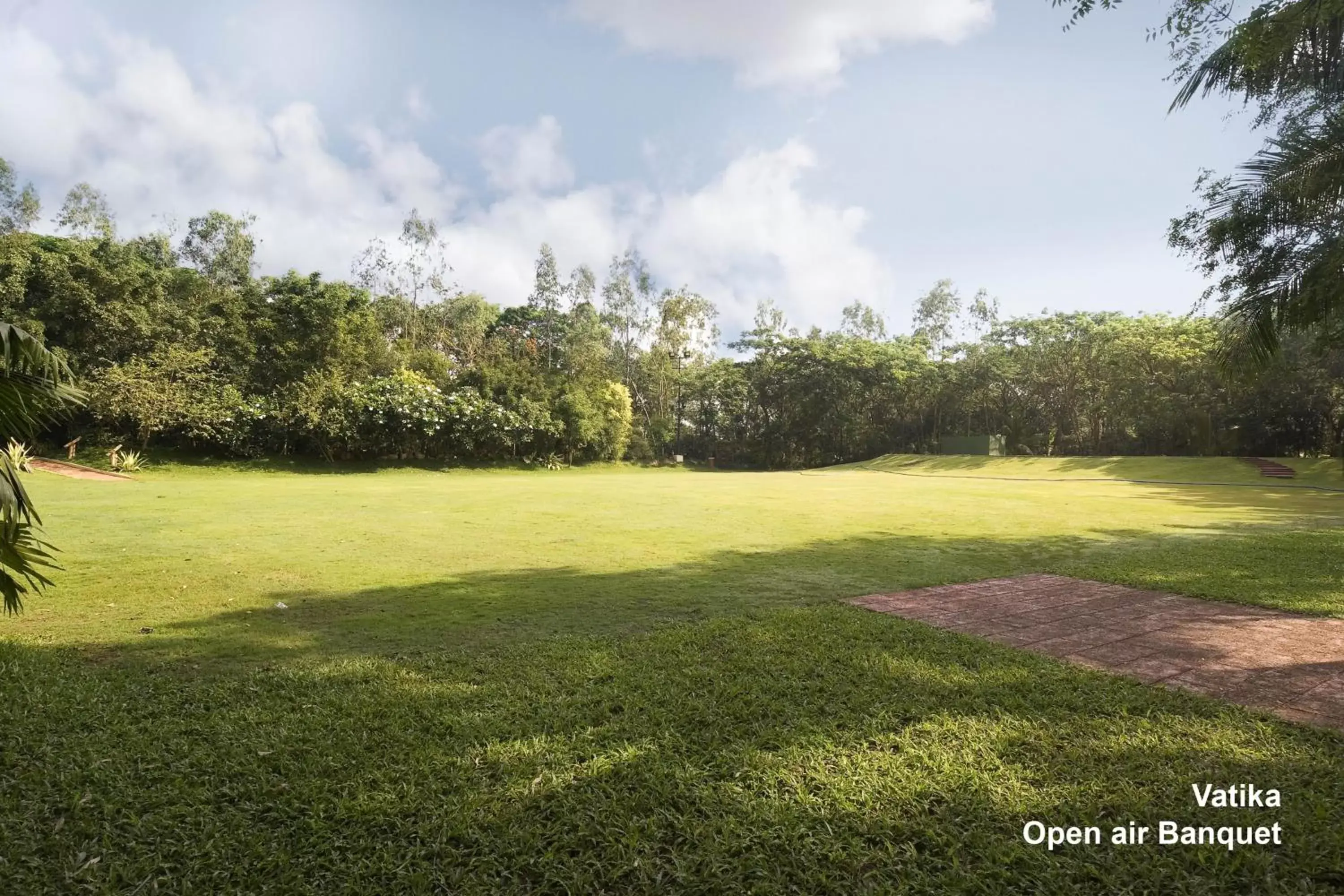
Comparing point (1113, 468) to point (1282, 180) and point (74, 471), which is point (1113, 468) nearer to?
point (1282, 180)

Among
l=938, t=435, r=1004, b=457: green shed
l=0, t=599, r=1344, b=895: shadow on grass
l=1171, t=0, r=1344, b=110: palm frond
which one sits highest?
l=1171, t=0, r=1344, b=110: palm frond

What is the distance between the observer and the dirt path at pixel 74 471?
728 inches

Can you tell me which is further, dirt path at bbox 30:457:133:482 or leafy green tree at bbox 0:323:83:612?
dirt path at bbox 30:457:133:482

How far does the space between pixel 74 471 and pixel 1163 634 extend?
25.1 m

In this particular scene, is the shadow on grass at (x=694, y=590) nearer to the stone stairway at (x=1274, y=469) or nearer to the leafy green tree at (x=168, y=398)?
the stone stairway at (x=1274, y=469)

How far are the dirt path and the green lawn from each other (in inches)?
598

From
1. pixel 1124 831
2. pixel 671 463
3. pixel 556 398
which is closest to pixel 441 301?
pixel 556 398

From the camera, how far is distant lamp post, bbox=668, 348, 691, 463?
143 ft

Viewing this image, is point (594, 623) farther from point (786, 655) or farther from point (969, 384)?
point (969, 384)

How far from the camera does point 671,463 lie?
139 ft

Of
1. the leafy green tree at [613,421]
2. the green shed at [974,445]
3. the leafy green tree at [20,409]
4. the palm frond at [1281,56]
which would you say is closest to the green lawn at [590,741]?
the leafy green tree at [20,409]

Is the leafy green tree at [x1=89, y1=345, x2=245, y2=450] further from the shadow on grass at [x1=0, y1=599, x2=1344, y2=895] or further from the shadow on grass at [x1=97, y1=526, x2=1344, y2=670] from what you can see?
the shadow on grass at [x1=0, y1=599, x2=1344, y2=895]

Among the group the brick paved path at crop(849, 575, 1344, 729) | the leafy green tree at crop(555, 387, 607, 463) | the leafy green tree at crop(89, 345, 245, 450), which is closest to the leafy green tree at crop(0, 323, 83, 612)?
the brick paved path at crop(849, 575, 1344, 729)

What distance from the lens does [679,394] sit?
147ft
